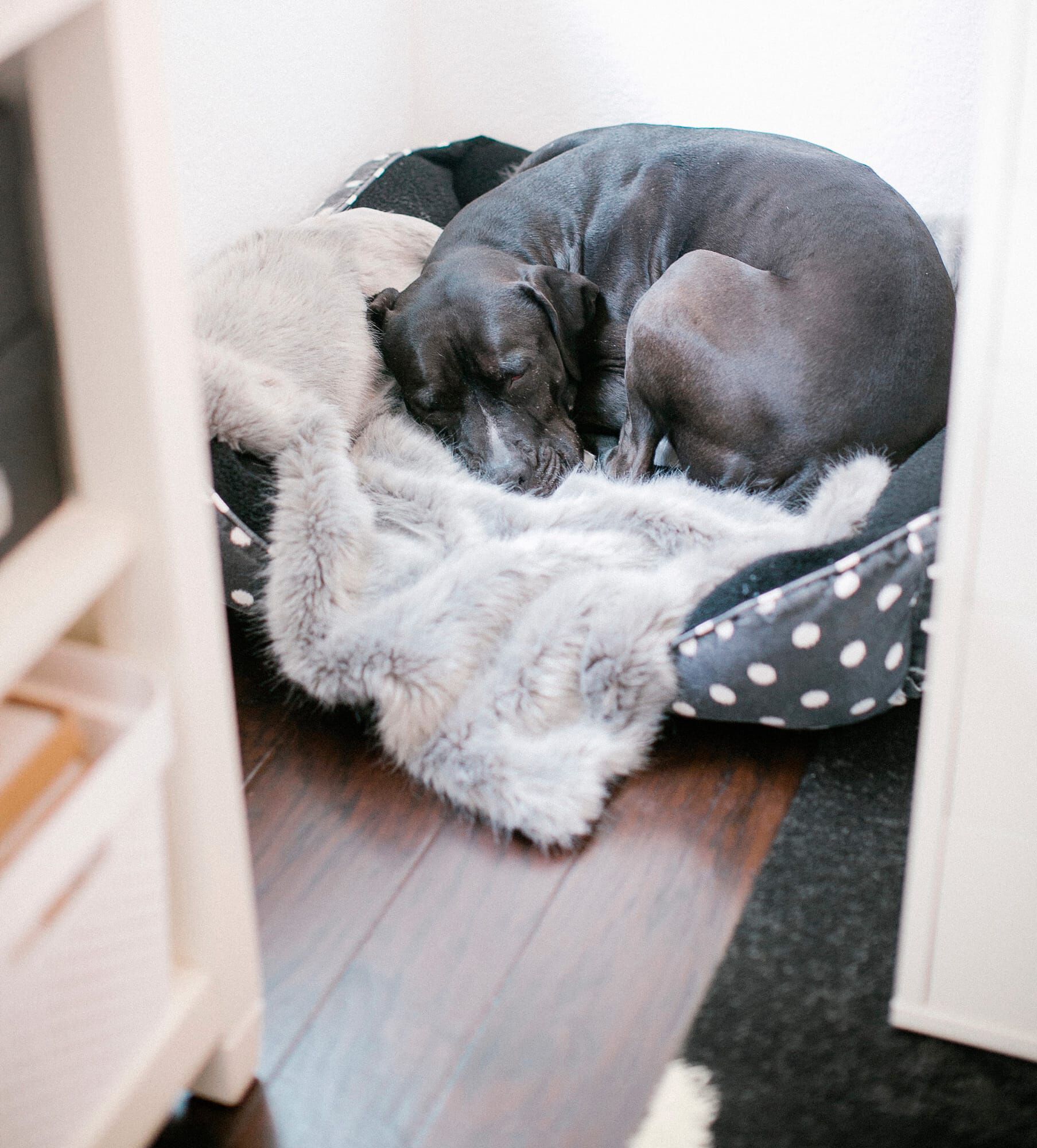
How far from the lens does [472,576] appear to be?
1679 millimetres

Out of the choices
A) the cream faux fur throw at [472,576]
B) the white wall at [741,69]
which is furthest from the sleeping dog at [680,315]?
the white wall at [741,69]

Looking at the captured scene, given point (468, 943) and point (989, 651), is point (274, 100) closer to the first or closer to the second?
point (468, 943)

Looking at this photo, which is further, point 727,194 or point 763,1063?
point 727,194

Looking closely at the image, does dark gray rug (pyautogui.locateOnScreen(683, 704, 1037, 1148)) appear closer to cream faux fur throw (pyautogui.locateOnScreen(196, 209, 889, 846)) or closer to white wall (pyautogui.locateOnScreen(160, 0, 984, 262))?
cream faux fur throw (pyautogui.locateOnScreen(196, 209, 889, 846))

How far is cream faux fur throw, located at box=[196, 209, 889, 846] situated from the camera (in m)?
1.57

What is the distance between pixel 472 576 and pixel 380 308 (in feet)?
2.61

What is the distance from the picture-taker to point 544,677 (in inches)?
62.8

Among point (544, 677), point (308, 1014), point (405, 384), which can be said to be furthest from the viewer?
point (405, 384)

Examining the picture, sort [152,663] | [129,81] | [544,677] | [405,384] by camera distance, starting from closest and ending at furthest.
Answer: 1. [129,81]
2. [152,663]
3. [544,677]
4. [405,384]

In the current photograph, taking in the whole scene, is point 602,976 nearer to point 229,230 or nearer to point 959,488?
point 959,488

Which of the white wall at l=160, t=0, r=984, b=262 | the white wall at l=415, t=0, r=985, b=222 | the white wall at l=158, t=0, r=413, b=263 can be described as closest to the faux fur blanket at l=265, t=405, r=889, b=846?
the white wall at l=158, t=0, r=413, b=263

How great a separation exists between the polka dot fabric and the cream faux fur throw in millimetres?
58

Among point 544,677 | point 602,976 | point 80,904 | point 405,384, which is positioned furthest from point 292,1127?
point 405,384

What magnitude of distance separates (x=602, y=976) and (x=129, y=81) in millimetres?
999
